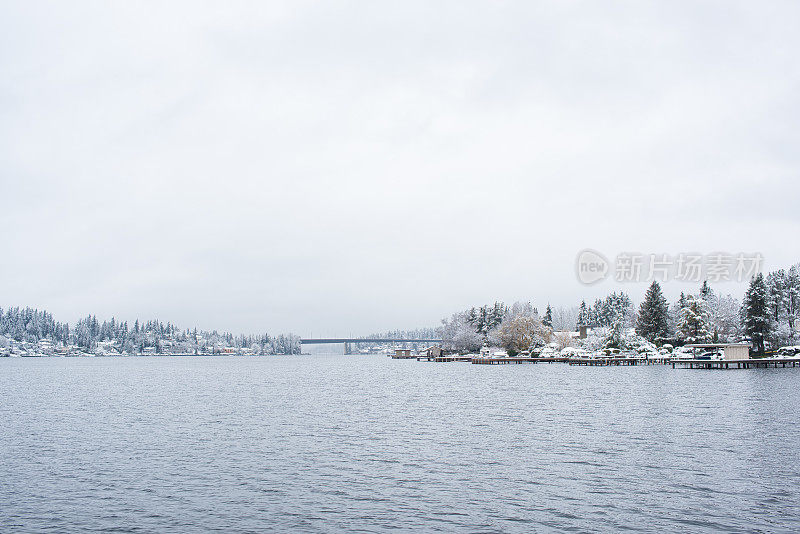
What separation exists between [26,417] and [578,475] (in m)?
57.0

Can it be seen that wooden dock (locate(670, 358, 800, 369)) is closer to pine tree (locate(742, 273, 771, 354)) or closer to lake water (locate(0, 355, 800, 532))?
pine tree (locate(742, 273, 771, 354))

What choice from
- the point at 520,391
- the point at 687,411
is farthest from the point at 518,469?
the point at 520,391

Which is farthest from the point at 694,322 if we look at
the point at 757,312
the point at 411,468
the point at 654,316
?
the point at 411,468

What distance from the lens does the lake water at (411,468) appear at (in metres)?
26.7

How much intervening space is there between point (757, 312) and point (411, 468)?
13305cm

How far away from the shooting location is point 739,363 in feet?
454

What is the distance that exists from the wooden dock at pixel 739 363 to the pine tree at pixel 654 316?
21.1m

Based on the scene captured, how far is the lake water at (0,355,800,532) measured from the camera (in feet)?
87.5

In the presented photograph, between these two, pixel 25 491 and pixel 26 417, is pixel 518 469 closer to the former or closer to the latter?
pixel 25 491

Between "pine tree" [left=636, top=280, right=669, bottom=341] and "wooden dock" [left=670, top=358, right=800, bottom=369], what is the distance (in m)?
21.1

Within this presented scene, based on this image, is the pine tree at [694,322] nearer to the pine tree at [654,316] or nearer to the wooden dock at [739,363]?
the pine tree at [654,316]

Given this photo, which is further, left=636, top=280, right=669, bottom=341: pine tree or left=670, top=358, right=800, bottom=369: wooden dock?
left=636, top=280, right=669, bottom=341: pine tree

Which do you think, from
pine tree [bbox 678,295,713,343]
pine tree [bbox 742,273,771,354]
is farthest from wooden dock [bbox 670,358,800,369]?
pine tree [bbox 678,295,713,343]

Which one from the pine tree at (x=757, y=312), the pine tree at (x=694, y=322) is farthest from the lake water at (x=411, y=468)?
the pine tree at (x=694, y=322)
